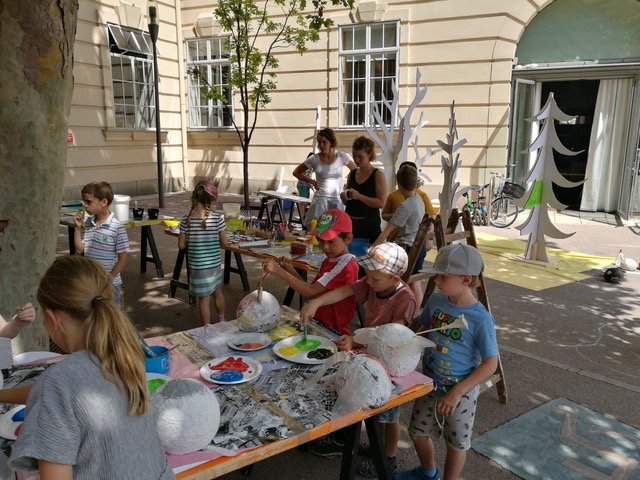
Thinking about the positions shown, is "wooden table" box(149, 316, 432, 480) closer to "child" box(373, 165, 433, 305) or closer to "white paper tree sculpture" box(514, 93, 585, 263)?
"child" box(373, 165, 433, 305)

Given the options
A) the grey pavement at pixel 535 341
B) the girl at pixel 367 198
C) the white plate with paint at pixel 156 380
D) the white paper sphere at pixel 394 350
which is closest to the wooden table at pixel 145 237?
the grey pavement at pixel 535 341

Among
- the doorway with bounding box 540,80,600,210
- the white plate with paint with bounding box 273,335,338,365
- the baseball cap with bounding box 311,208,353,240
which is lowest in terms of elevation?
the white plate with paint with bounding box 273,335,338,365

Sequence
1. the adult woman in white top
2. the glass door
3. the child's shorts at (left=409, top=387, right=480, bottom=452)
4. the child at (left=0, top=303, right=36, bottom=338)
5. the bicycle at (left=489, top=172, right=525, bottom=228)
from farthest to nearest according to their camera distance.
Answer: the bicycle at (left=489, top=172, right=525, bottom=228), the glass door, the adult woman in white top, the child's shorts at (left=409, top=387, right=480, bottom=452), the child at (left=0, top=303, right=36, bottom=338)

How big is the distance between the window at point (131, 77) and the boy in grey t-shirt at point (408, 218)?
10.1 metres

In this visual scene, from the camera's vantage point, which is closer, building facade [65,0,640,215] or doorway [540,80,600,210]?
building facade [65,0,640,215]

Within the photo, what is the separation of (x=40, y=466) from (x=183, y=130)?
14.4 metres

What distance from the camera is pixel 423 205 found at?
4941 millimetres

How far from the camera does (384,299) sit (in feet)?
9.40

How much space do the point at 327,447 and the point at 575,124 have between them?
488 inches

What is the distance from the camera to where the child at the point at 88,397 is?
4.49 feet

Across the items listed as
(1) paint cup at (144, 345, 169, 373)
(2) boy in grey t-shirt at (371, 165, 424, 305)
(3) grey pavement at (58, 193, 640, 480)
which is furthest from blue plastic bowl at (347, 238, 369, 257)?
(1) paint cup at (144, 345, 169, 373)

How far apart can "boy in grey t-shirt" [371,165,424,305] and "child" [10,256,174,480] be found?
130 inches

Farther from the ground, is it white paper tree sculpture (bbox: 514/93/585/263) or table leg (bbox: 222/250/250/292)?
white paper tree sculpture (bbox: 514/93/585/263)

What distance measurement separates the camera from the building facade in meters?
11.0
